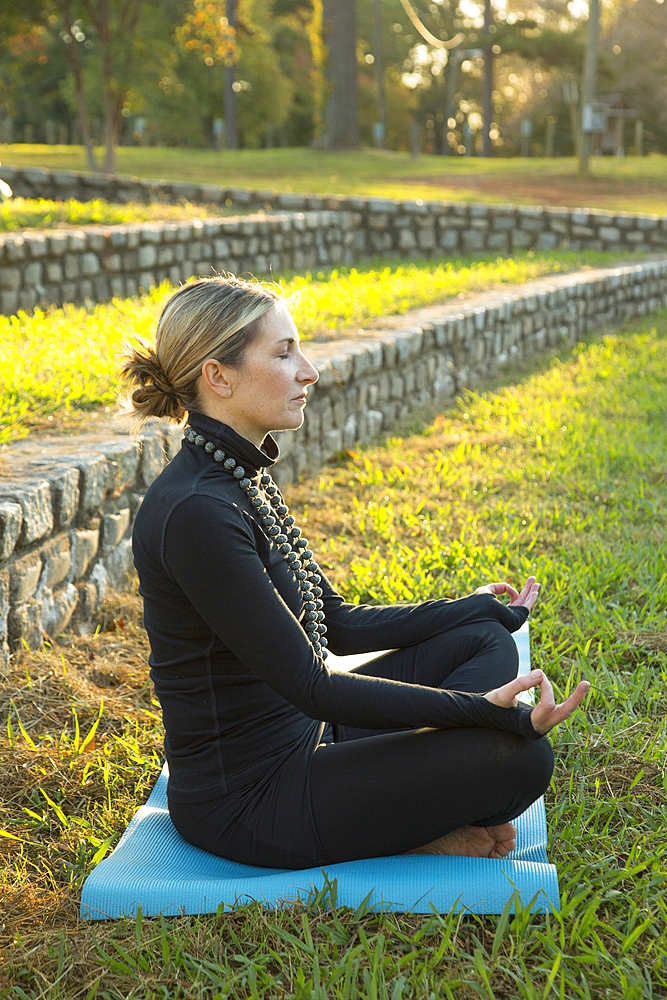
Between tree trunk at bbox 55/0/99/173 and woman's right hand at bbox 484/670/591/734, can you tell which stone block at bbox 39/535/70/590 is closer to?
woman's right hand at bbox 484/670/591/734

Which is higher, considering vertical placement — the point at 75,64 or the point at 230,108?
the point at 230,108

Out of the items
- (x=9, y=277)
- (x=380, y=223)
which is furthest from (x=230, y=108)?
(x=9, y=277)

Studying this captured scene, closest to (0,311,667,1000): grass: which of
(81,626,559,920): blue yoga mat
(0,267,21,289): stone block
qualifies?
(81,626,559,920): blue yoga mat

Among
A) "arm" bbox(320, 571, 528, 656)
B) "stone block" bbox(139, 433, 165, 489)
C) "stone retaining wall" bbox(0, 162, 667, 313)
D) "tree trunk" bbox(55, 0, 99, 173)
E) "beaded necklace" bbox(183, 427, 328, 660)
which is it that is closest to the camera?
"beaded necklace" bbox(183, 427, 328, 660)

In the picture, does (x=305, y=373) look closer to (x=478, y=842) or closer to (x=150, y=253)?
(x=478, y=842)

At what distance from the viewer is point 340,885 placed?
2.05 meters

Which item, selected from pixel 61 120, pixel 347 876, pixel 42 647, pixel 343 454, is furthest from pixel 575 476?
pixel 61 120

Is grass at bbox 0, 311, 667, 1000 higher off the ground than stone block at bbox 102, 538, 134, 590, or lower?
lower

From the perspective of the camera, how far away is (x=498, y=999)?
1832 millimetres

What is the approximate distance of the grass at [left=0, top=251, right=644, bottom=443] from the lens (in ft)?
14.0

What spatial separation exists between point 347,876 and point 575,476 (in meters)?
3.50

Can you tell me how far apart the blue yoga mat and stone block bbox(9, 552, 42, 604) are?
121 cm

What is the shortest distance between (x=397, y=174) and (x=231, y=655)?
753 inches

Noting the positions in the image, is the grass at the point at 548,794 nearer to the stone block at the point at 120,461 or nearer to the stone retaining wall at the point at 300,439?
the stone retaining wall at the point at 300,439
